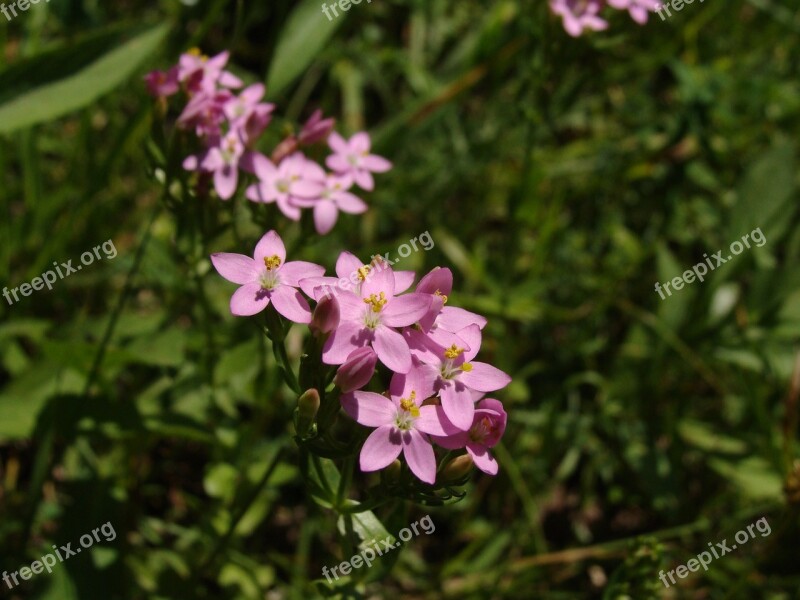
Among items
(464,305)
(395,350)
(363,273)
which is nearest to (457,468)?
(395,350)

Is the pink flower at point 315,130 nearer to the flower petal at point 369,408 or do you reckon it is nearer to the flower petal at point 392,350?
the flower petal at point 392,350

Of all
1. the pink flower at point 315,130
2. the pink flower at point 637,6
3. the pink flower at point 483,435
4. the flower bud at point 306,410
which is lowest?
the pink flower at point 483,435

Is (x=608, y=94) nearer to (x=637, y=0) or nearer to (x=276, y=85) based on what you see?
(x=637, y=0)

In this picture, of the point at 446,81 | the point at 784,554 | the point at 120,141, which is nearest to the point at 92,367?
the point at 120,141

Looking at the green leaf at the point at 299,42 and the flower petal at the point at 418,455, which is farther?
the green leaf at the point at 299,42

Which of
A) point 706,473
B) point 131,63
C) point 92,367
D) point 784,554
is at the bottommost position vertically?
point 784,554

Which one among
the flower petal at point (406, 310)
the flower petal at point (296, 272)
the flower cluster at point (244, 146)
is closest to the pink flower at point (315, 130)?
the flower cluster at point (244, 146)

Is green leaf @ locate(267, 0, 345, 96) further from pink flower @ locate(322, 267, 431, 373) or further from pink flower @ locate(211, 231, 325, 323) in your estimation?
pink flower @ locate(322, 267, 431, 373)
